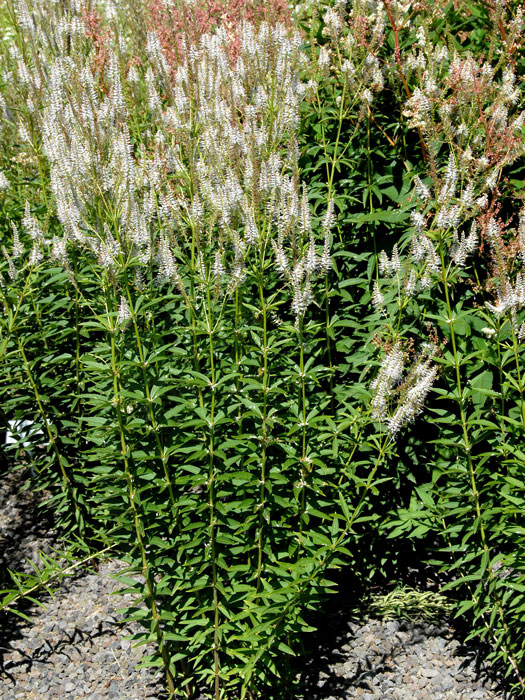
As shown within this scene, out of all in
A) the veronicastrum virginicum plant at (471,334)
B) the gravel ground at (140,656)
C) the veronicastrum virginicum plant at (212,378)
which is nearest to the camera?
the veronicastrum virginicum plant at (212,378)

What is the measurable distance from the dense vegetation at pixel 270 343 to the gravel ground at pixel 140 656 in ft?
0.78

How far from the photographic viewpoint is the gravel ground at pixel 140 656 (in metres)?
4.06

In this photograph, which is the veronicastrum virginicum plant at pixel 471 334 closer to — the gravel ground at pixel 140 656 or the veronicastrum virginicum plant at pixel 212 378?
the gravel ground at pixel 140 656

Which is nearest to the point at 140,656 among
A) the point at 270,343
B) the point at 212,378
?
the point at 212,378

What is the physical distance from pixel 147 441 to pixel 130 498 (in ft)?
1.12

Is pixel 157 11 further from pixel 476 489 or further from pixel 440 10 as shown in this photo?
pixel 476 489

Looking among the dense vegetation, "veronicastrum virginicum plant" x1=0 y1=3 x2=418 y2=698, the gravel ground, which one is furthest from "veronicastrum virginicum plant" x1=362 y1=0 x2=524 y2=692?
"veronicastrum virginicum plant" x1=0 y1=3 x2=418 y2=698

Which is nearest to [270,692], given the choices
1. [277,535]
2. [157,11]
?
[277,535]

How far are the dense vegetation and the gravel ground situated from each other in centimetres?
24

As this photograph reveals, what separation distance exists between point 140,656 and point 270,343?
7.35 ft

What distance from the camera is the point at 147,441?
370cm

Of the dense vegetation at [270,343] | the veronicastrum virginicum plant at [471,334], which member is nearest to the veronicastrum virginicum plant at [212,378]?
the dense vegetation at [270,343]

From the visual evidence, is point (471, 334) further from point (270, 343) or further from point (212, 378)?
point (212, 378)

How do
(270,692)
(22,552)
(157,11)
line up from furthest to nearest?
(157,11), (22,552), (270,692)
